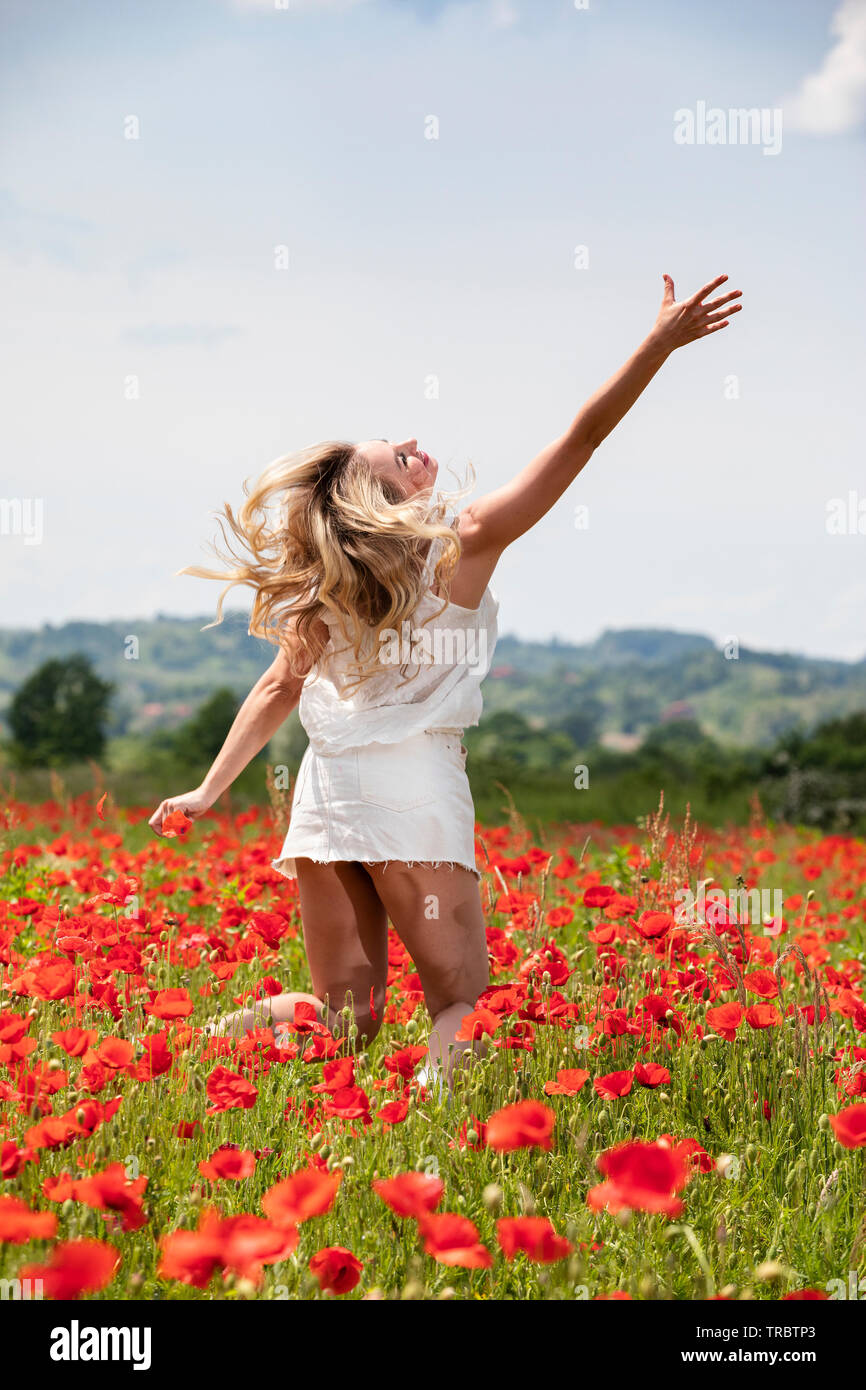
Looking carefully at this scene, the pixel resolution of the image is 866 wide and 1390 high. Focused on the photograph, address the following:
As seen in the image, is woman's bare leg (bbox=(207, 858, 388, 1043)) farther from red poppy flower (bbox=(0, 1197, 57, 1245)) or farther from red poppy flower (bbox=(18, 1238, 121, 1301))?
red poppy flower (bbox=(18, 1238, 121, 1301))

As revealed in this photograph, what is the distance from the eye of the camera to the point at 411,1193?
1.56 metres

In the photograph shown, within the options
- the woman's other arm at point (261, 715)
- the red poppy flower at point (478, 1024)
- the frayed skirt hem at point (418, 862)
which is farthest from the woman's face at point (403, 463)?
the red poppy flower at point (478, 1024)

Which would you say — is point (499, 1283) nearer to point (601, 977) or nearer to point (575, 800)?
point (601, 977)

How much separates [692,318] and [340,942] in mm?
1902

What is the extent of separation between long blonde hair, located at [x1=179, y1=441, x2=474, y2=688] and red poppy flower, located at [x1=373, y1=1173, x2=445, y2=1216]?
1603mm

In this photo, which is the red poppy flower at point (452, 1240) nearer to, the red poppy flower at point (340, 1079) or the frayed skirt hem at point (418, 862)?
the red poppy flower at point (340, 1079)

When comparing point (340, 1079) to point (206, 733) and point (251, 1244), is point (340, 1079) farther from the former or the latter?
point (206, 733)

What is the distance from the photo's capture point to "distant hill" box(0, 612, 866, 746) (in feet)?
251

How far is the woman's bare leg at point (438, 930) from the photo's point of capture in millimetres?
2939

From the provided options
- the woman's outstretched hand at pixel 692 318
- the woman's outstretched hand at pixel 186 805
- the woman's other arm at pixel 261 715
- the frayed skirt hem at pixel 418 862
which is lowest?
the frayed skirt hem at pixel 418 862

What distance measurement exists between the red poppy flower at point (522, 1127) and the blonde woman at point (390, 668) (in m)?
1.10

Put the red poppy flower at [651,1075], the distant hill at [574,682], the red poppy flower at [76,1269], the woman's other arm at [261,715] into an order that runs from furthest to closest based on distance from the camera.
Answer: the distant hill at [574,682] → the woman's other arm at [261,715] → the red poppy flower at [651,1075] → the red poppy flower at [76,1269]

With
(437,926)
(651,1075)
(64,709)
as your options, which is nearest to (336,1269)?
(651,1075)

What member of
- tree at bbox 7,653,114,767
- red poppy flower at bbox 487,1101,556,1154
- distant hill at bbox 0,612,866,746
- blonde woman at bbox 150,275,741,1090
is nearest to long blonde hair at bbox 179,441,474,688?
blonde woman at bbox 150,275,741,1090
